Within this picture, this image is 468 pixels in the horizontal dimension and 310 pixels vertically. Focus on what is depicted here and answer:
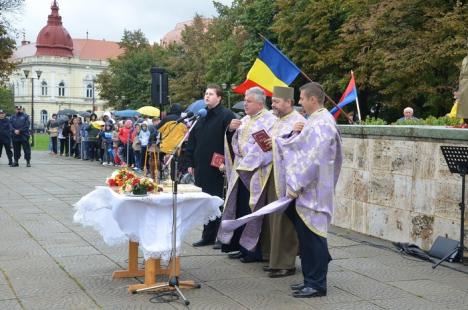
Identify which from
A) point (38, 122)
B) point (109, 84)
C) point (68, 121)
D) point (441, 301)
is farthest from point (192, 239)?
point (38, 122)

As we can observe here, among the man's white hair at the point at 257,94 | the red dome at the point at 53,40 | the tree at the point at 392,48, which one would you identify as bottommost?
the man's white hair at the point at 257,94

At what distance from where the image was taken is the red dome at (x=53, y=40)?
4338 inches

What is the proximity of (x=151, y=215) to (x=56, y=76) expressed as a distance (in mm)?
109086

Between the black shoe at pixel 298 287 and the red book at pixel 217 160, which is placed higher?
the red book at pixel 217 160

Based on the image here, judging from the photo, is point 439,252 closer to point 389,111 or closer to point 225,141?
point 225,141

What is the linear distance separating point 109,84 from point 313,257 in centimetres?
6561

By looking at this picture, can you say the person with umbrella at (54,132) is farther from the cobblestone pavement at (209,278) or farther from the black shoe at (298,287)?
the black shoe at (298,287)

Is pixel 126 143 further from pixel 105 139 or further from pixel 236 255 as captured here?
pixel 236 255

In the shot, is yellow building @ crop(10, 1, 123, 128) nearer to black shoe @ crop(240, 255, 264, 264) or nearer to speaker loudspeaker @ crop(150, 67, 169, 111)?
speaker loudspeaker @ crop(150, 67, 169, 111)

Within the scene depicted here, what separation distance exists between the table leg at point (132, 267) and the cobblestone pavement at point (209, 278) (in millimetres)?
90

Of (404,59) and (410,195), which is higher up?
(404,59)

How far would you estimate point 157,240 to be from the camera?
5840 mm

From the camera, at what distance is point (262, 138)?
21.9 feet

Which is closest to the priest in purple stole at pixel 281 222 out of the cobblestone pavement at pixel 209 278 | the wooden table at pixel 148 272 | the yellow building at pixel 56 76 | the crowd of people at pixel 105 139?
the cobblestone pavement at pixel 209 278
